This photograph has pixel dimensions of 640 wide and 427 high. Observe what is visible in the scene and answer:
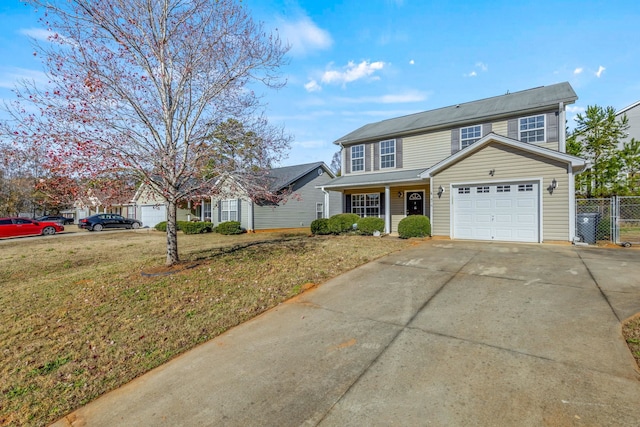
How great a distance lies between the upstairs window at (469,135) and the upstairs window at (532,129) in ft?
5.19

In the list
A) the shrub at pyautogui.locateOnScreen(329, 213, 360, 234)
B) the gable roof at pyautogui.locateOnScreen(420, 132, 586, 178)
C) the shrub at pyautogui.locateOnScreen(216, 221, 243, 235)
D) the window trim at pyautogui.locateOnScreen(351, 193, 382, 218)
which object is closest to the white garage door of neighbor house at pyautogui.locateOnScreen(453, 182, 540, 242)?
the gable roof at pyautogui.locateOnScreen(420, 132, 586, 178)

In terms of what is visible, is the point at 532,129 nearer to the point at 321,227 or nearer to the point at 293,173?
the point at 321,227

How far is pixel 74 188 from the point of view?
19.5 feet

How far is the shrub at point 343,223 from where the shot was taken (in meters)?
15.2

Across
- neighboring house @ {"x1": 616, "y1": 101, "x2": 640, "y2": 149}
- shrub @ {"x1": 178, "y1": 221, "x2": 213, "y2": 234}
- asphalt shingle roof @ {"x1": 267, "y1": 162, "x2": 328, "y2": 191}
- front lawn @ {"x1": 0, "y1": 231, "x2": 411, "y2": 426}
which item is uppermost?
neighboring house @ {"x1": 616, "y1": 101, "x2": 640, "y2": 149}

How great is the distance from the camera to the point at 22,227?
20.3 metres

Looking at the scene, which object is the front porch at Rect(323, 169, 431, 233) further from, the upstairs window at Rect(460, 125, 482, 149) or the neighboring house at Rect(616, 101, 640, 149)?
the neighboring house at Rect(616, 101, 640, 149)

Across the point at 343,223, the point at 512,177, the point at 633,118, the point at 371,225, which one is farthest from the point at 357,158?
the point at 633,118

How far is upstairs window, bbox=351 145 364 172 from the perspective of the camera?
1652 cm

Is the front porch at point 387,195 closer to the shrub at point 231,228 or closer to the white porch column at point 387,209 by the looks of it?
the white porch column at point 387,209

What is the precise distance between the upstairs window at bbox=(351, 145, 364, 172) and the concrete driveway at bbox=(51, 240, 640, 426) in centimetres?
1159

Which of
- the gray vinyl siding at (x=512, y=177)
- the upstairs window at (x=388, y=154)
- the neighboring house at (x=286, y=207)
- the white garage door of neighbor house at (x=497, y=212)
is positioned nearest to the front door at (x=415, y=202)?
the upstairs window at (x=388, y=154)

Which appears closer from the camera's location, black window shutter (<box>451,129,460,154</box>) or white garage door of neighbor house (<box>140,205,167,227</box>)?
black window shutter (<box>451,129,460,154</box>)

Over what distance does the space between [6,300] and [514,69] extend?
17310mm
